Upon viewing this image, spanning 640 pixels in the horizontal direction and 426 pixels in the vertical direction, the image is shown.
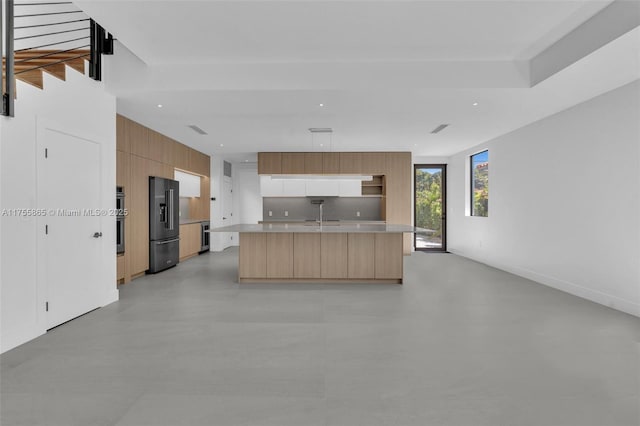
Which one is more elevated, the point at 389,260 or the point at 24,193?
the point at 24,193

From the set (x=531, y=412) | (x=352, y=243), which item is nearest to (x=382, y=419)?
(x=531, y=412)

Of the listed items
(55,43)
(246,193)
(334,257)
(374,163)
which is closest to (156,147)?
(55,43)

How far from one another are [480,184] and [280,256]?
542 cm

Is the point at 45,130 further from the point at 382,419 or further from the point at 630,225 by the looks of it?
the point at 630,225

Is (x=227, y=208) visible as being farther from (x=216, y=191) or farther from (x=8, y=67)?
(x=8, y=67)

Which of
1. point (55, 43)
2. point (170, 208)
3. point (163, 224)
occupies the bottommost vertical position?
point (163, 224)

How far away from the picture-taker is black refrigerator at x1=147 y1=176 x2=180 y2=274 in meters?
6.29

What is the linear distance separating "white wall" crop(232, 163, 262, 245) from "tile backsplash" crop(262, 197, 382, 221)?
43.0 inches

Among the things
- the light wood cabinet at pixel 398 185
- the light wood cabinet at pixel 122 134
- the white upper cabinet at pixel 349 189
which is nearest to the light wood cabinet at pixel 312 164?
the white upper cabinet at pixel 349 189

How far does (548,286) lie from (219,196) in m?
7.84

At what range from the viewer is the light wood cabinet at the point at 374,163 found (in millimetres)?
8938

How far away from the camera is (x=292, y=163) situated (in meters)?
8.82

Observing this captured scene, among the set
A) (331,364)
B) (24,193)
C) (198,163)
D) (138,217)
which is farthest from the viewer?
(198,163)

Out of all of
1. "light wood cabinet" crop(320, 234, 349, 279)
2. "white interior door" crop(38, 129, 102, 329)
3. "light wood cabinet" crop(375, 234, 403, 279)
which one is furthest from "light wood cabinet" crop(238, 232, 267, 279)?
"white interior door" crop(38, 129, 102, 329)
